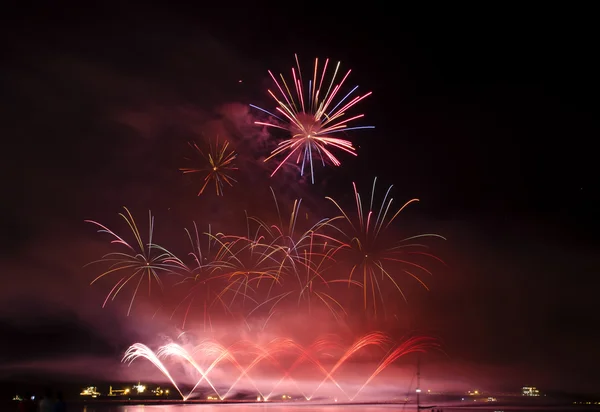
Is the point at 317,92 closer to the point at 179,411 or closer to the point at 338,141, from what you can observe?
the point at 338,141

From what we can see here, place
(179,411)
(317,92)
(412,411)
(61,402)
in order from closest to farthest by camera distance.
A: (61,402) < (317,92) < (179,411) < (412,411)

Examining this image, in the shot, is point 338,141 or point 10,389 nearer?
point 338,141

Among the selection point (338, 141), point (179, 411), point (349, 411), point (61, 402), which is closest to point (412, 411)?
point (349, 411)

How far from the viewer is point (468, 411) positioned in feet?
331

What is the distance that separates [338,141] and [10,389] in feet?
495

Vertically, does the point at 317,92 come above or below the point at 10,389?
above

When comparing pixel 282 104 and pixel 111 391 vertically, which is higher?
pixel 282 104

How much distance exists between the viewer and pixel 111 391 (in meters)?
166

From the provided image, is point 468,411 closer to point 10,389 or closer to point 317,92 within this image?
point 317,92

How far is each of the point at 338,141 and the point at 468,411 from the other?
275ft

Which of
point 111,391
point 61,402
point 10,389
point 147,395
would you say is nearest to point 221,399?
point 147,395

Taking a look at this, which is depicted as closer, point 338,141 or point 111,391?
point 338,141

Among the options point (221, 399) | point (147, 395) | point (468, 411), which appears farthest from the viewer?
point (147, 395)

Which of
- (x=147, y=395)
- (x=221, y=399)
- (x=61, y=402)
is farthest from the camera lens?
(x=147, y=395)
